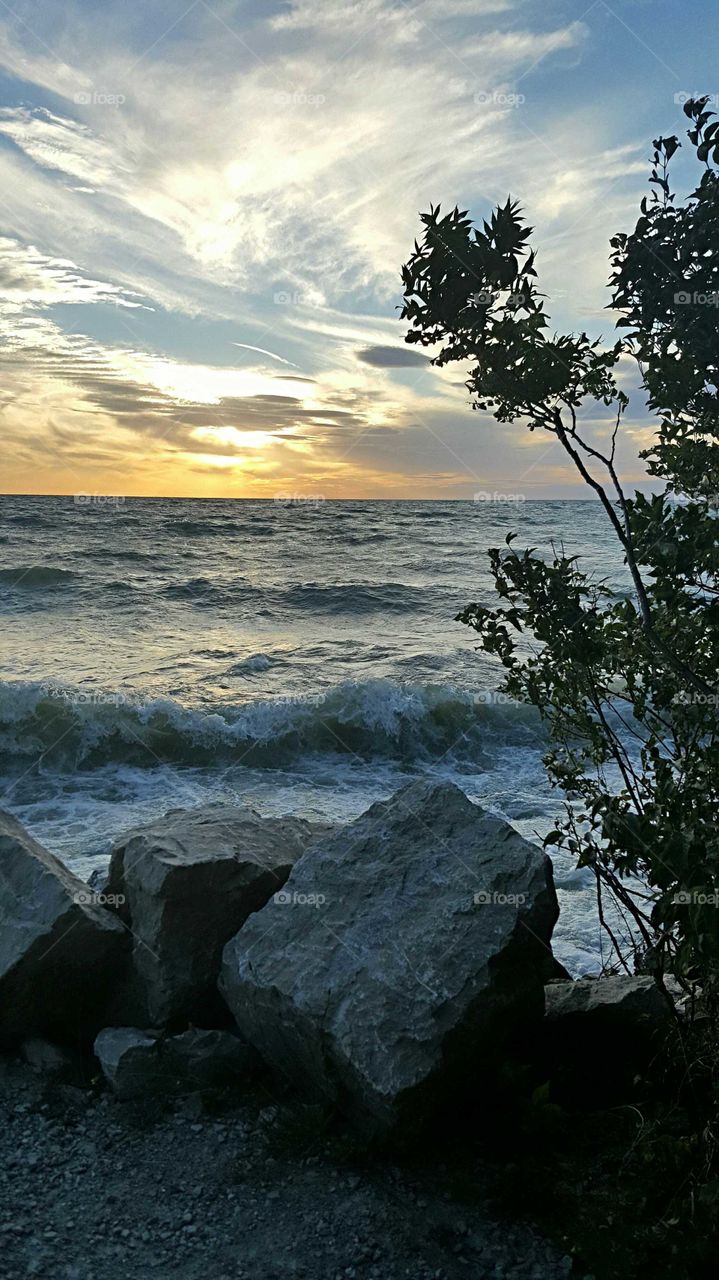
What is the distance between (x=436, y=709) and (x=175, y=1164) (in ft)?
34.3

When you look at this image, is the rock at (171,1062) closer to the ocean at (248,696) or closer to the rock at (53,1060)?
the rock at (53,1060)

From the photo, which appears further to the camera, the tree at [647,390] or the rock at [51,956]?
the rock at [51,956]

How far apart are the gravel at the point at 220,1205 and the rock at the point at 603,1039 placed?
88cm

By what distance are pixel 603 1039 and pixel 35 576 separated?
26.2 m

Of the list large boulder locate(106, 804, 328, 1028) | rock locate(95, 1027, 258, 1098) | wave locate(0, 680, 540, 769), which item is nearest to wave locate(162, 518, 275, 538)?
wave locate(0, 680, 540, 769)

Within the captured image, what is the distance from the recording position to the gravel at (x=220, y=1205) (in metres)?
3.35

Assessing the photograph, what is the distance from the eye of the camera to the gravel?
132 inches

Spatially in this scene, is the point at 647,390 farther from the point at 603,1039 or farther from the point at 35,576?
the point at 35,576

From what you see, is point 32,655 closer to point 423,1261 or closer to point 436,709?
point 436,709

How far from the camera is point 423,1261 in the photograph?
11.0 feet

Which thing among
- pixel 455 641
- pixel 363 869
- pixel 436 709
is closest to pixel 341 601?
pixel 455 641

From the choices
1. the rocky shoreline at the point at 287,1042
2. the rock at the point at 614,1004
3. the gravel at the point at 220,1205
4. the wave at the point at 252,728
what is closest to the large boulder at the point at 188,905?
the rocky shoreline at the point at 287,1042

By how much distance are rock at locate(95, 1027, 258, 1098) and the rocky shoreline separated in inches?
0.4

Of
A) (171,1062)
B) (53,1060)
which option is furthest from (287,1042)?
(53,1060)
